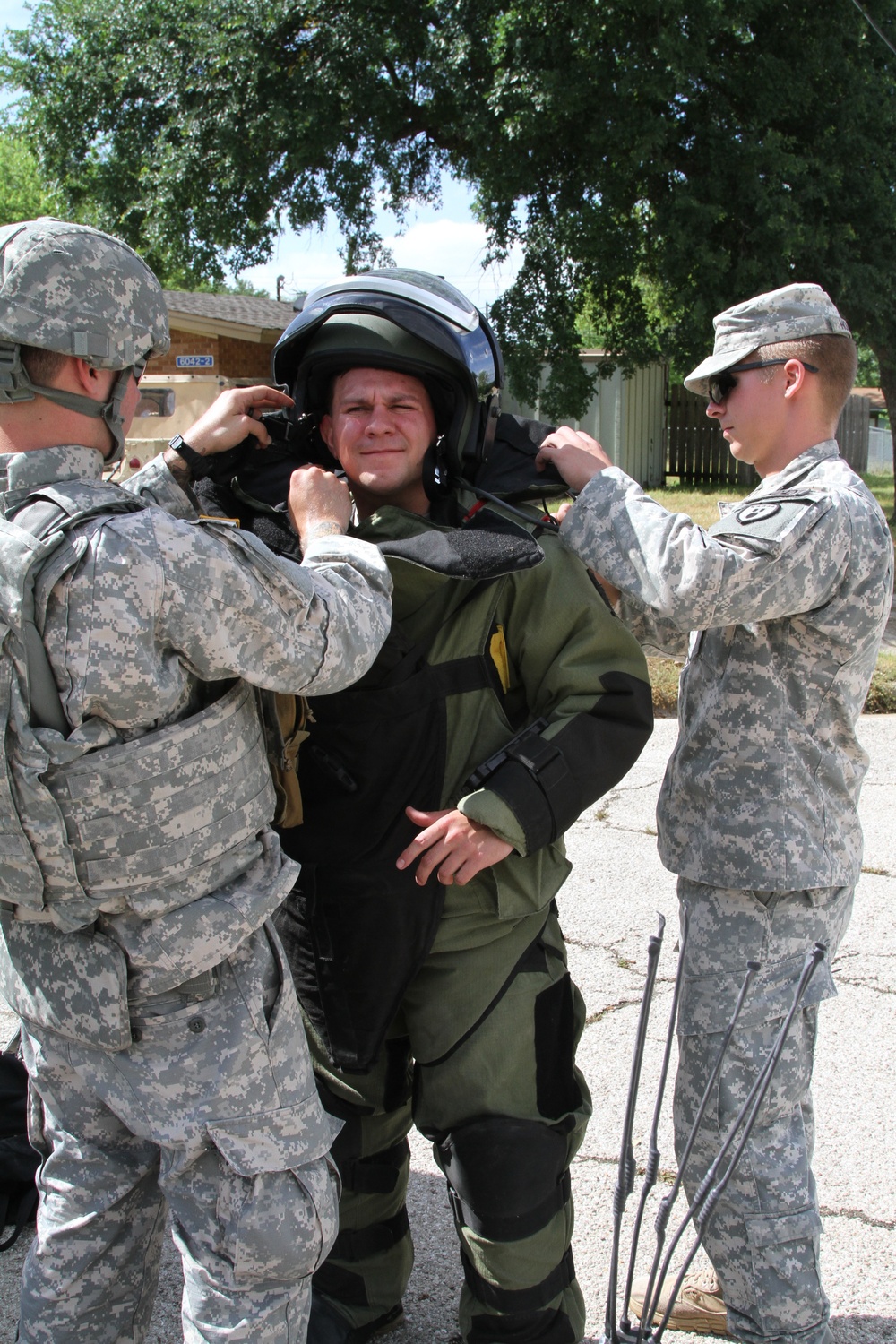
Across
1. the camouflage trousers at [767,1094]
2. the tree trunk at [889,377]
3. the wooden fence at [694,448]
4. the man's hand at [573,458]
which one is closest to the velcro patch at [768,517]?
the man's hand at [573,458]

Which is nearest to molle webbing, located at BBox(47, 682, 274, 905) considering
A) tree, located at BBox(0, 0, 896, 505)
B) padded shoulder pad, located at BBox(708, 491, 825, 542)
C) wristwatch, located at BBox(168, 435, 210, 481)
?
wristwatch, located at BBox(168, 435, 210, 481)

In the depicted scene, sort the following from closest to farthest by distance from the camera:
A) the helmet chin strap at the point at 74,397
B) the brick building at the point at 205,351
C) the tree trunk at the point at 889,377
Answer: the helmet chin strap at the point at 74,397 → the brick building at the point at 205,351 → the tree trunk at the point at 889,377

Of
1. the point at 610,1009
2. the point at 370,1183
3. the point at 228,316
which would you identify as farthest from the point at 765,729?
the point at 228,316

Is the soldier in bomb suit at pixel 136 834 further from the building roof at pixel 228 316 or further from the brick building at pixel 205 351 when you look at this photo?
the building roof at pixel 228 316

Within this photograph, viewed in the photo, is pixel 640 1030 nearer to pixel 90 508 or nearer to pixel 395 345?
pixel 90 508

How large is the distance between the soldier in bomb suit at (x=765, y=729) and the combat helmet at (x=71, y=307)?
0.87 m

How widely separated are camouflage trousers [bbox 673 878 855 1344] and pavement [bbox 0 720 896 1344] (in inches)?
12.6

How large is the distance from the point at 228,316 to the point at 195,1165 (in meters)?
19.0

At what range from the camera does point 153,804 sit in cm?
167

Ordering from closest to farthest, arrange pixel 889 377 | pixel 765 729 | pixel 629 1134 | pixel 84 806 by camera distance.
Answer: pixel 84 806
pixel 629 1134
pixel 765 729
pixel 889 377

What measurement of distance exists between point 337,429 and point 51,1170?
1462mm

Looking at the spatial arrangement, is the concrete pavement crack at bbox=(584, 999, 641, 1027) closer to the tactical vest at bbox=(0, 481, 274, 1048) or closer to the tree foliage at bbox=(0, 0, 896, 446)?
the tactical vest at bbox=(0, 481, 274, 1048)

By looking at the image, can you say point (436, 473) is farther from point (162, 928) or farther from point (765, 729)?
point (162, 928)

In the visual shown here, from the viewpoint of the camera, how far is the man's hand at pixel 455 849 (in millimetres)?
1976
